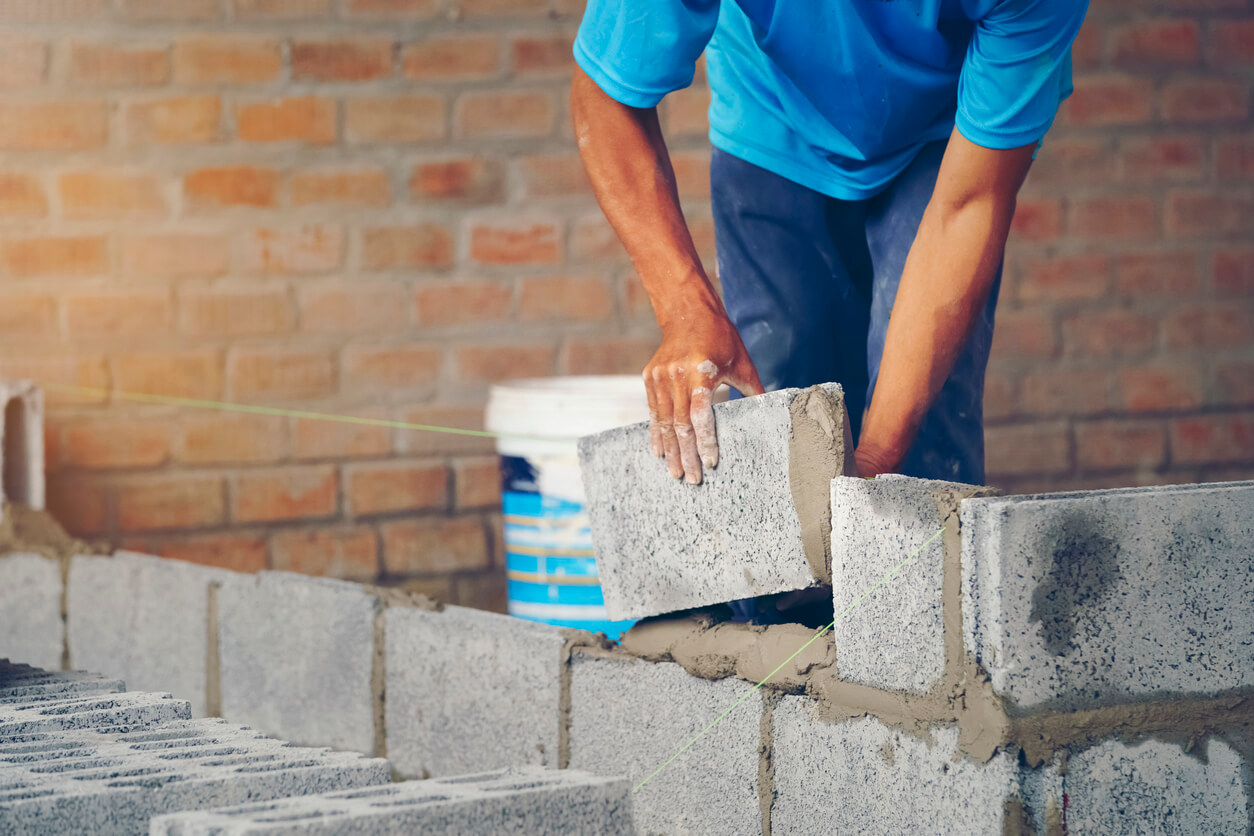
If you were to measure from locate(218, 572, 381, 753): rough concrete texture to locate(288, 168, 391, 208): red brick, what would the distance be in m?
0.93

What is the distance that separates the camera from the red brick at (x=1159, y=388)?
360 centimetres

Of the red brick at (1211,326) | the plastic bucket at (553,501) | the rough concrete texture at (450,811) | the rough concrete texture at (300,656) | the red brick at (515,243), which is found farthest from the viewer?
the red brick at (1211,326)

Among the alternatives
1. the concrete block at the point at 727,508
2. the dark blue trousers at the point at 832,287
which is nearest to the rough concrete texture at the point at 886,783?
the concrete block at the point at 727,508

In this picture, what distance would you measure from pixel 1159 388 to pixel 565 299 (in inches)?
60.7

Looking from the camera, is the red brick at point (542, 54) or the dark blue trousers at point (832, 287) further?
the red brick at point (542, 54)

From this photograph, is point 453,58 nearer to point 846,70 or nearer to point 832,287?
point 832,287

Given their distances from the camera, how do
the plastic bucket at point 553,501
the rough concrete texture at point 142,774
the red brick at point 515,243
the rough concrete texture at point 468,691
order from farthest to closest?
the red brick at point 515,243
the plastic bucket at point 553,501
the rough concrete texture at point 468,691
the rough concrete texture at point 142,774

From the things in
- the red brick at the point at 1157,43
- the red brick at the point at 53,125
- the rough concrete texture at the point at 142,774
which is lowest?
the rough concrete texture at the point at 142,774

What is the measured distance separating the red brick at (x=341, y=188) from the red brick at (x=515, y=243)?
8.7 inches

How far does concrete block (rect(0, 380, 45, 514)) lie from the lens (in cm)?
290

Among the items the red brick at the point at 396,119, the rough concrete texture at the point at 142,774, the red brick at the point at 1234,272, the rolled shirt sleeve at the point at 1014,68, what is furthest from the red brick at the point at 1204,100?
the rough concrete texture at the point at 142,774

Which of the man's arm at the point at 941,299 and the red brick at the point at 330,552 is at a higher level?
the man's arm at the point at 941,299

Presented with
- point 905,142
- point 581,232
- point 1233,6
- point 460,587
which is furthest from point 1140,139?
point 460,587

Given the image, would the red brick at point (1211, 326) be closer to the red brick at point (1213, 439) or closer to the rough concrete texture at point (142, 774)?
the red brick at point (1213, 439)
